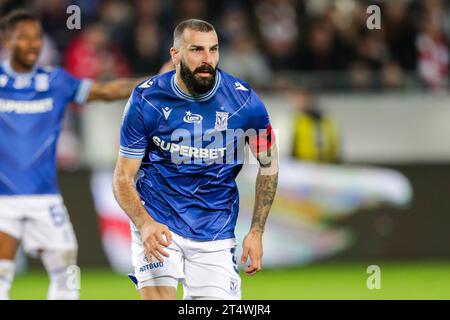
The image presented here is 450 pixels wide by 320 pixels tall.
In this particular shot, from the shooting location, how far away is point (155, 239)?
662 cm

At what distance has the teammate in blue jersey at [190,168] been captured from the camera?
6.93 m

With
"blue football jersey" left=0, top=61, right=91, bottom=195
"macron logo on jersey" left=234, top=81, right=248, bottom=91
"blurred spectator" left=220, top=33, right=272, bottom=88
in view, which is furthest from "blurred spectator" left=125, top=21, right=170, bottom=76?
"macron logo on jersey" left=234, top=81, right=248, bottom=91

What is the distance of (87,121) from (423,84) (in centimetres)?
487

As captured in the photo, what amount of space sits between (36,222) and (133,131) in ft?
6.48

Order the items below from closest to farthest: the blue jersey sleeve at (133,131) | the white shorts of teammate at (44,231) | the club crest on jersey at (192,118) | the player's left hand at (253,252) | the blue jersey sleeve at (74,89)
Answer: the player's left hand at (253,252)
the blue jersey sleeve at (133,131)
the club crest on jersey at (192,118)
the white shorts of teammate at (44,231)
the blue jersey sleeve at (74,89)

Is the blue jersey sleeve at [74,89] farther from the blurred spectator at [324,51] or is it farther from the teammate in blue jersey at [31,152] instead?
the blurred spectator at [324,51]

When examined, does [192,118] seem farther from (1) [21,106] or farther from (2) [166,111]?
(1) [21,106]

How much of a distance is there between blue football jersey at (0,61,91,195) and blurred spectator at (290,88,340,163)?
5547 millimetres

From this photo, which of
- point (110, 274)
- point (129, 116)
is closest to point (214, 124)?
point (129, 116)

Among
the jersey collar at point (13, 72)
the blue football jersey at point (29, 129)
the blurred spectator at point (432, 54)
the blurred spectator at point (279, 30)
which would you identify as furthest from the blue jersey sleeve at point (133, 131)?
the blurred spectator at point (432, 54)

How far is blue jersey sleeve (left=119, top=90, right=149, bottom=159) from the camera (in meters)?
6.93

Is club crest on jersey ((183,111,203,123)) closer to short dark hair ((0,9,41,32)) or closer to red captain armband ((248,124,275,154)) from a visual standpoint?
red captain armband ((248,124,275,154))

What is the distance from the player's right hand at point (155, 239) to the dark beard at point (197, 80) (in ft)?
2.94

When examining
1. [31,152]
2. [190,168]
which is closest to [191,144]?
[190,168]
